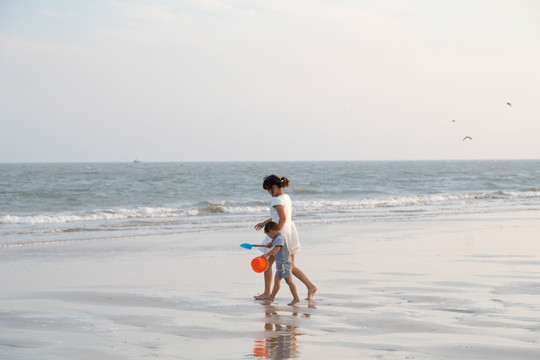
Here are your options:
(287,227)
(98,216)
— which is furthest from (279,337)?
(98,216)

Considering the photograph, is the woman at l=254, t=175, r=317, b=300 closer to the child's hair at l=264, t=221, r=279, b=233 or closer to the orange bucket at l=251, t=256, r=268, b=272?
the child's hair at l=264, t=221, r=279, b=233

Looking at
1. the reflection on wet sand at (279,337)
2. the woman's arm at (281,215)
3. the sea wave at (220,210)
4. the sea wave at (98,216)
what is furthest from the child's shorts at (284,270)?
the sea wave at (98,216)

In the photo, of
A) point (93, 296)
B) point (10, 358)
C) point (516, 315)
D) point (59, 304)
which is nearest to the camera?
point (10, 358)

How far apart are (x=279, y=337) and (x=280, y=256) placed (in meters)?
1.90

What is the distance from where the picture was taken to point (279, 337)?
18.5 ft

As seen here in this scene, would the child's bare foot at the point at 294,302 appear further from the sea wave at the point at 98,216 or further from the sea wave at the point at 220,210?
the sea wave at the point at 98,216

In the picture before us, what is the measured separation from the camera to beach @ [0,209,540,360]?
5.23 m

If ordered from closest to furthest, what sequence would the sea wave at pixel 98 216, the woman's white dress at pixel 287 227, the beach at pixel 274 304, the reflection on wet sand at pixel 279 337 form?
the reflection on wet sand at pixel 279 337 < the beach at pixel 274 304 < the woman's white dress at pixel 287 227 < the sea wave at pixel 98 216

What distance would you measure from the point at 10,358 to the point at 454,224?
14.0 meters

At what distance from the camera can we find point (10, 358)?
4.91m

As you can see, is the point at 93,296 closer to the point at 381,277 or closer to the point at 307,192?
the point at 381,277

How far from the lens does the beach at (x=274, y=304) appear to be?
523cm

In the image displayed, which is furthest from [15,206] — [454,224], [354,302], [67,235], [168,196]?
[354,302]

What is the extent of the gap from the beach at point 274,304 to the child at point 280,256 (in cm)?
15
